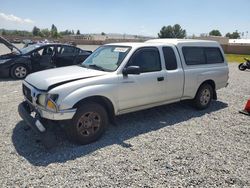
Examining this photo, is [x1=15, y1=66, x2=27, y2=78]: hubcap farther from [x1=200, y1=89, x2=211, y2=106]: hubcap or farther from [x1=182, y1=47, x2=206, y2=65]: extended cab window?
[x1=200, y1=89, x2=211, y2=106]: hubcap

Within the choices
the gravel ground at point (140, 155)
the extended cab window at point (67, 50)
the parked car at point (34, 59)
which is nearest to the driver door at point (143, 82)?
the gravel ground at point (140, 155)

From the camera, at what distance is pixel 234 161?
3963mm

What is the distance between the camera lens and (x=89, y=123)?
435cm

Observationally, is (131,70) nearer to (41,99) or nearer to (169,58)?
(169,58)

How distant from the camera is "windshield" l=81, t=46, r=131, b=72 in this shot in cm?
481

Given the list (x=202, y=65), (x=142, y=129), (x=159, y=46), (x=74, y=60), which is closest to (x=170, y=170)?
(x=142, y=129)

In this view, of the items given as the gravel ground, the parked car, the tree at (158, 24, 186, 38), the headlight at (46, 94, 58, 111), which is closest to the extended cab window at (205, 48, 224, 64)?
the gravel ground

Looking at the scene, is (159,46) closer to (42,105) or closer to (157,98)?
(157,98)

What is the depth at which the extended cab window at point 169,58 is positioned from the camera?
5.46 m

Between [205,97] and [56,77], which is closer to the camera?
[56,77]

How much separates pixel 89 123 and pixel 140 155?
108cm

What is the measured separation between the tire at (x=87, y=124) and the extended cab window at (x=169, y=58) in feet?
6.46

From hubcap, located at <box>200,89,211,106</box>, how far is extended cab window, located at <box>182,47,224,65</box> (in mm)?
805

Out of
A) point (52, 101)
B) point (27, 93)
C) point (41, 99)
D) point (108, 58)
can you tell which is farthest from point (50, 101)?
point (108, 58)
